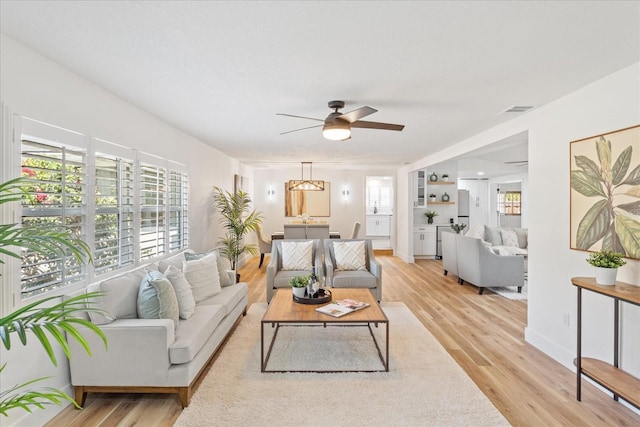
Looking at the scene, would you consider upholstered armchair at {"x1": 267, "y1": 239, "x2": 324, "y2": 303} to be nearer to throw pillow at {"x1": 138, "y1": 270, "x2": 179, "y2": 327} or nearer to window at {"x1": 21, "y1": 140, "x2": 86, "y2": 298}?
throw pillow at {"x1": 138, "y1": 270, "x2": 179, "y2": 327}

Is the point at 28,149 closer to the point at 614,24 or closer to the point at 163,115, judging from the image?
the point at 163,115

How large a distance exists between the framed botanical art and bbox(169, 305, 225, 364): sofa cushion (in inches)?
130

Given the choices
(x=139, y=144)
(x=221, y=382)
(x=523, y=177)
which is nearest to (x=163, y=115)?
(x=139, y=144)

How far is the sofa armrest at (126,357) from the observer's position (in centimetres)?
237

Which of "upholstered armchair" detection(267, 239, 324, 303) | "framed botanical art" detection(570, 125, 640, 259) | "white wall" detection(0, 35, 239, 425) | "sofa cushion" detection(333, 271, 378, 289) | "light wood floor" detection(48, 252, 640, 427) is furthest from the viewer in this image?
"upholstered armchair" detection(267, 239, 324, 303)

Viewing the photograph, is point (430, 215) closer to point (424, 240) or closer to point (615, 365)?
point (424, 240)

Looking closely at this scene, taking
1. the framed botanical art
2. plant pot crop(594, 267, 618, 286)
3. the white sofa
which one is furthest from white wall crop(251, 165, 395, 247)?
plant pot crop(594, 267, 618, 286)

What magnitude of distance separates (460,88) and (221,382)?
126 inches

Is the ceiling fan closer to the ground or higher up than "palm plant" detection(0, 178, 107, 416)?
higher up

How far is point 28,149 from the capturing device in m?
2.20

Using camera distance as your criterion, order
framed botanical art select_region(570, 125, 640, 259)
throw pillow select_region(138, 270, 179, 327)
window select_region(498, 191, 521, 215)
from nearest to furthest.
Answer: framed botanical art select_region(570, 125, 640, 259) < throw pillow select_region(138, 270, 179, 327) < window select_region(498, 191, 521, 215)

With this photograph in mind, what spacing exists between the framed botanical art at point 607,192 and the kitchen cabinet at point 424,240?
222 inches

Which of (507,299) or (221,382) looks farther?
(507,299)

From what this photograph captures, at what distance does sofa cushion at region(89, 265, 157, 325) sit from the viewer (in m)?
2.46
